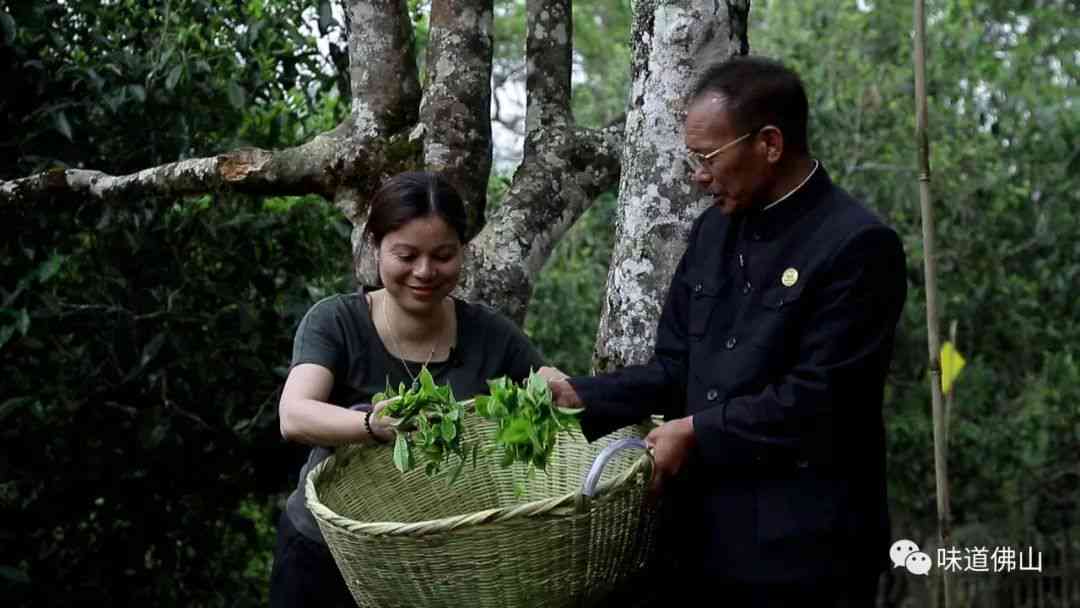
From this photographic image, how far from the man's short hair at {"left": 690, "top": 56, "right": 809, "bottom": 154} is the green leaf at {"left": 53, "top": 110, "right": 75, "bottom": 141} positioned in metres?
2.56

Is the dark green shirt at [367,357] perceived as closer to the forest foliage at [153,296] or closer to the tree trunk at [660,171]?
the tree trunk at [660,171]

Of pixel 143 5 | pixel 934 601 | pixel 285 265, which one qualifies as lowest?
pixel 934 601

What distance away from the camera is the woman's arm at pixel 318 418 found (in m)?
2.66

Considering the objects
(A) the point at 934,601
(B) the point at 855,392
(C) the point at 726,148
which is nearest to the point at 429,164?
(C) the point at 726,148

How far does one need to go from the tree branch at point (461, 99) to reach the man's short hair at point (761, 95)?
45.9 inches

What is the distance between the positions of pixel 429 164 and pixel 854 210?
1408mm

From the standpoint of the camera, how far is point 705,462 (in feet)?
8.02

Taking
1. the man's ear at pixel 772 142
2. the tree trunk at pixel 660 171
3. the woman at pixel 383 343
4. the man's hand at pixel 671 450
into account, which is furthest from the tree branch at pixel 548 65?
the man's hand at pixel 671 450

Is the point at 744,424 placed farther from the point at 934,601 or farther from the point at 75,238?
the point at 934,601

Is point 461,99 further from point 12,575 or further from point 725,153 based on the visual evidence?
point 12,575

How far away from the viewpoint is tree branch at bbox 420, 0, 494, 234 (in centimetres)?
365

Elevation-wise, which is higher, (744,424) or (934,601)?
(744,424)

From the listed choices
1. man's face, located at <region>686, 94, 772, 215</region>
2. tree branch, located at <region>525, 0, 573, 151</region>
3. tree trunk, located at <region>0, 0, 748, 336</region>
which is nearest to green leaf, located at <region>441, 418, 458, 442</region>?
man's face, located at <region>686, 94, 772, 215</region>

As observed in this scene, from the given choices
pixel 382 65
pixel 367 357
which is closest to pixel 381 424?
pixel 367 357
